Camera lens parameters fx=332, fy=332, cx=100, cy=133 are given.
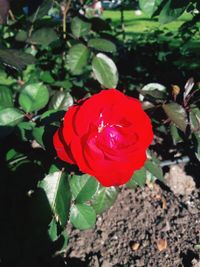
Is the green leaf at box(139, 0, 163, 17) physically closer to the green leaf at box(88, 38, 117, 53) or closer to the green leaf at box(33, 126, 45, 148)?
the green leaf at box(88, 38, 117, 53)

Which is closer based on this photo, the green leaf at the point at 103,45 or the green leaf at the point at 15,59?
the green leaf at the point at 15,59

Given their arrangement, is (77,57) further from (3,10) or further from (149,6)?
(3,10)

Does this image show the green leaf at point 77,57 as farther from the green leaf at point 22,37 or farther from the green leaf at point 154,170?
the green leaf at point 154,170

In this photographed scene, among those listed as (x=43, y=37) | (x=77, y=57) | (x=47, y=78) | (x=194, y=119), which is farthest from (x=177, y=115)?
(x=47, y=78)

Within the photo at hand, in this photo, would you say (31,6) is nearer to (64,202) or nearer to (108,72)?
(108,72)

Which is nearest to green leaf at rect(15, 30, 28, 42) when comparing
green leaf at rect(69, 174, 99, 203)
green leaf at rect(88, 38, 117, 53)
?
green leaf at rect(88, 38, 117, 53)

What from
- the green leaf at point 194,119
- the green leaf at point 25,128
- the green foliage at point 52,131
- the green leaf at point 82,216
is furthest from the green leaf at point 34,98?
the green leaf at point 194,119
